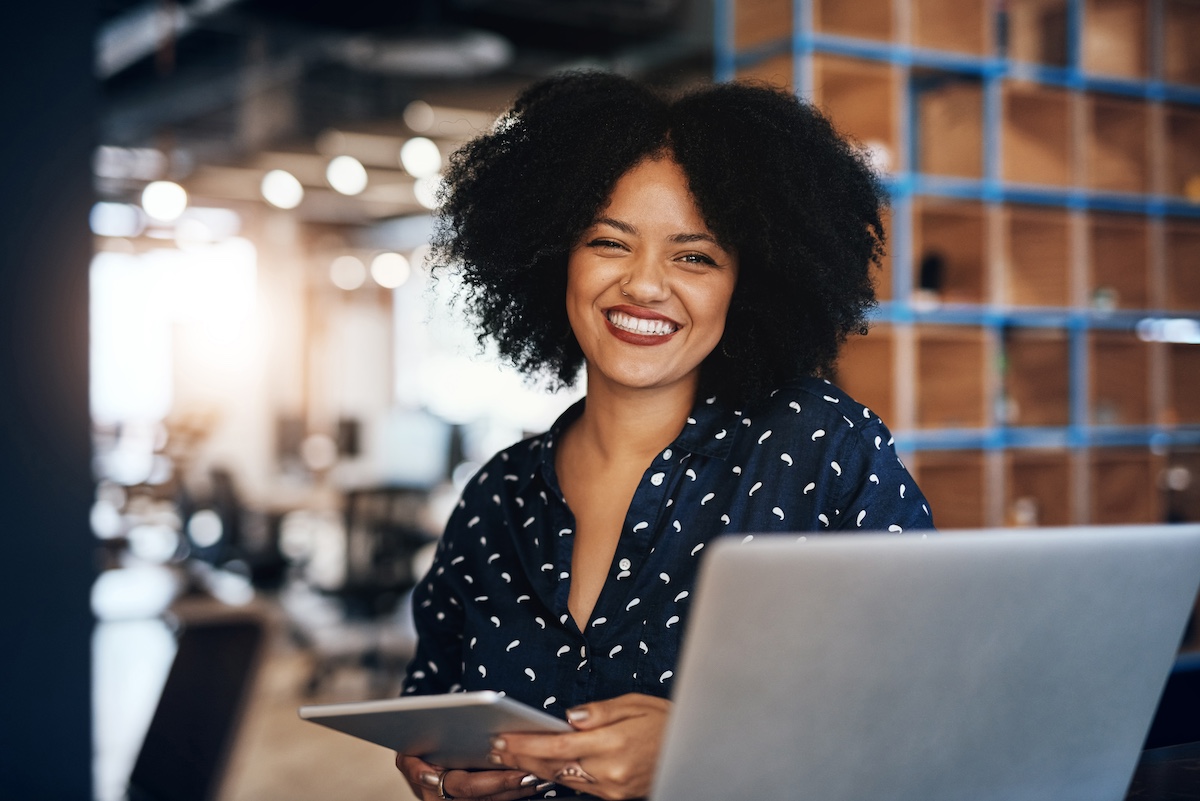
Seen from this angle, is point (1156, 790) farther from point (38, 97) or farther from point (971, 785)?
point (38, 97)

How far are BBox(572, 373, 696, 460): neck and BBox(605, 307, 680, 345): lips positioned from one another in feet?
0.30

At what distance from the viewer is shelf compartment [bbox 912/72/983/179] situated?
3924 mm

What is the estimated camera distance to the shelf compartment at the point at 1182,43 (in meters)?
4.27

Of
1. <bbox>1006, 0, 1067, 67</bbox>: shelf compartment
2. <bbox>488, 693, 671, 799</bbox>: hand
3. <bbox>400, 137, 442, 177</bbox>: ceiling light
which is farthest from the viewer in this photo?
<bbox>400, 137, 442, 177</bbox>: ceiling light

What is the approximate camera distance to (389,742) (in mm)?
1083

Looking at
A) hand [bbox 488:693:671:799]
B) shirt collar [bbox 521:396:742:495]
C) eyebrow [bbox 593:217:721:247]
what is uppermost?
eyebrow [bbox 593:217:721:247]

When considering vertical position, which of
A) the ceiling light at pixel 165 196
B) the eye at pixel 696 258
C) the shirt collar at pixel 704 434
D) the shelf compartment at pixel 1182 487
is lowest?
the shelf compartment at pixel 1182 487

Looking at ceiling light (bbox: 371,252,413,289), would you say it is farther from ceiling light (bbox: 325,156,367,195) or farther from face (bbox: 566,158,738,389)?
face (bbox: 566,158,738,389)

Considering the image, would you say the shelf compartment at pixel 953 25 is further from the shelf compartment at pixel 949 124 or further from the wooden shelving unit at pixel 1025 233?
the shelf compartment at pixel 949 124

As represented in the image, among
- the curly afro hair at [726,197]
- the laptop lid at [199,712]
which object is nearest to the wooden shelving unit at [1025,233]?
the curly afro hair at [726,197]

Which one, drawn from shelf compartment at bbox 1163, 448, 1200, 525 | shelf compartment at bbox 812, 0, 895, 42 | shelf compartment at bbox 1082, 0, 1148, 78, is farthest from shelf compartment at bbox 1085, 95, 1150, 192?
shelf compartment at bbox 1163, 448, 1200, 525

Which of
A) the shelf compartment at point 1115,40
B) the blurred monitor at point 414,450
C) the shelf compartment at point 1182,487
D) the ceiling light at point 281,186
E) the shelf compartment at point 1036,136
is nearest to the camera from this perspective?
the shelf compartment at point 1036,136

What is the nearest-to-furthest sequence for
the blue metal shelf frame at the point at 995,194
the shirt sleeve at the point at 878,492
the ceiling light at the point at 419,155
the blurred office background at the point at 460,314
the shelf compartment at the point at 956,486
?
the shirt sleeve at the point at 878,492
the blurred office background at the point at 460,314
the blue metal shelf frame at the point at 995,194
the shelf compartment at the point at 956,486
the ceiling light at the point at 419,155

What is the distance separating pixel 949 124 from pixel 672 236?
296 centimetres
